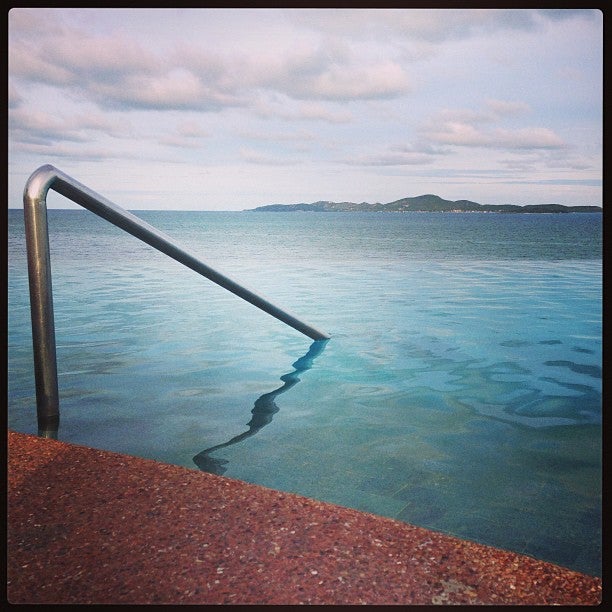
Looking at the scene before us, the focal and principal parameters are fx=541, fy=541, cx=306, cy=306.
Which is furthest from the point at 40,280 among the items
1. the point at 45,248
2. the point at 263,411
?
the point at 263,411

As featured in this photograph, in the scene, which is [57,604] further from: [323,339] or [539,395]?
[323,339]

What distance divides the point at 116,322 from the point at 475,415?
663 cm

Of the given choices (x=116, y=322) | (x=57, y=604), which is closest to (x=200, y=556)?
(x=57, y=604)

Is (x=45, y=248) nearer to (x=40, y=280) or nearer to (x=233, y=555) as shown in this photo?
(x=40, y=280)

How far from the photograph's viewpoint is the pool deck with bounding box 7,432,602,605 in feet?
6.62

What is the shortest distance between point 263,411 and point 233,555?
3.00m

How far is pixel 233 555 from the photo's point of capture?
223 cm

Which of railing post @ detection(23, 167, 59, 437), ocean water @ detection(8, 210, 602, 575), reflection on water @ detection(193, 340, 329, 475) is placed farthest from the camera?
reflection on water @ detection(193, 340, 329, 475)

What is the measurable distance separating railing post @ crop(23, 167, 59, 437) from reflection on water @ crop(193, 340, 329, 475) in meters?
1.30

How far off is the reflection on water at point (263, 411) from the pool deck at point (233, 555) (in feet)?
3.63

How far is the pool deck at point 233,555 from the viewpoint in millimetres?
2018

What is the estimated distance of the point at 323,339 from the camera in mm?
7914

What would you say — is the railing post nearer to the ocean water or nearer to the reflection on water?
the ocean water

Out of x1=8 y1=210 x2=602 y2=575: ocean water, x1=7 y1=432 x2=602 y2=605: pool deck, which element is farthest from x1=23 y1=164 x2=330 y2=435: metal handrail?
x1=7 y1=432 x2=602 y2=605: pool deck
